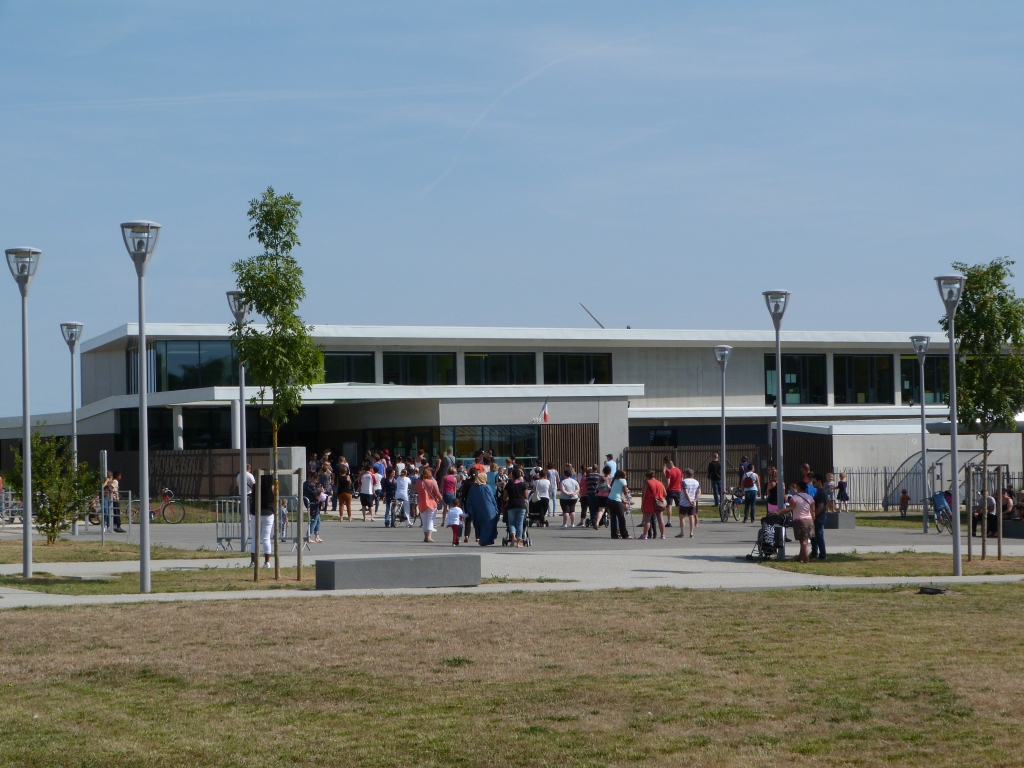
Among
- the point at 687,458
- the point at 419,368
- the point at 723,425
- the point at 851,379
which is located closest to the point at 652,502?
the point at 723,425

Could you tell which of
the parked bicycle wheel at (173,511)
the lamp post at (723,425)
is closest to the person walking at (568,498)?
the lamp post at (723,425)

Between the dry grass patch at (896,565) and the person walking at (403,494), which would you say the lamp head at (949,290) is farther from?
the person walking at (403,494)

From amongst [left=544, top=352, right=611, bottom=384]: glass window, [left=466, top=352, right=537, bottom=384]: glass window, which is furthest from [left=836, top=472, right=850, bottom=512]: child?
[left=466, top=352, right=537, bottom=384]: glass window

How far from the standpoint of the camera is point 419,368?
5272cm

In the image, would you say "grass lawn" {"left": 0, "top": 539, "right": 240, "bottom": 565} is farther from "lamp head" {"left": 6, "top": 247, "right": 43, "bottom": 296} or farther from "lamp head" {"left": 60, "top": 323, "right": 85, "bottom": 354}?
"lamp head" {"left": 60, "top": 323, "right": 85, "bottom": 354}

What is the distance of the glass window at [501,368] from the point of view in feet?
177

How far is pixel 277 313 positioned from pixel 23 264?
394cm

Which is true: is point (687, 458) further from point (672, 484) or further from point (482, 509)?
point (482, 509)

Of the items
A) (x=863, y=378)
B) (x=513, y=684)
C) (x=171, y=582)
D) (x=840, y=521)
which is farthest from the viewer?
(x=863, y=378)

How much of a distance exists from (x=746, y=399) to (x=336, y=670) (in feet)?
164

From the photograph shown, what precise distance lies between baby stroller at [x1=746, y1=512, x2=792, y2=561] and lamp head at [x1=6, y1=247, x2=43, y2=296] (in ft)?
40.5

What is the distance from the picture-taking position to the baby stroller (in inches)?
810

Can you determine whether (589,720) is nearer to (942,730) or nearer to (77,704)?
(942,730)

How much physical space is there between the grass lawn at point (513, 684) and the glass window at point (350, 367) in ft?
121
